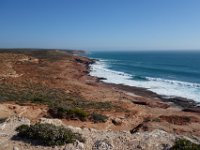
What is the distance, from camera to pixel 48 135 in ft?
37.4

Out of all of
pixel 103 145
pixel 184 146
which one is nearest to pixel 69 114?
pixel 103 145

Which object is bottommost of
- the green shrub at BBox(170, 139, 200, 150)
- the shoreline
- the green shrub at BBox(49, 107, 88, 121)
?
the shoreline

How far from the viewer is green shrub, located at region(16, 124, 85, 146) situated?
37.1 ft

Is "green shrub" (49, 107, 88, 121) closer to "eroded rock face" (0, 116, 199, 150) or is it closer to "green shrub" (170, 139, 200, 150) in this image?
"eroded rock face" (0, 116, 199, 150)

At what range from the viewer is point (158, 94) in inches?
1601

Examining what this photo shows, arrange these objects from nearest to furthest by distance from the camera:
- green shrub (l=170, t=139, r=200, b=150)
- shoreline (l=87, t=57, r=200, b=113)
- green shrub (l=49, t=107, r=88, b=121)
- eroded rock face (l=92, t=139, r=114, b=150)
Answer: green shrub (l=170, t=139, r=200, b=150) < eroded rock face (l=92, t=139, r=114, b=150) < green shrub (l=49, t=107, r=88, b=121) < shoreline (l=87, t=57, r=200, b=113)

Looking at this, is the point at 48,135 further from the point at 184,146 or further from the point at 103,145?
the point at 184,146

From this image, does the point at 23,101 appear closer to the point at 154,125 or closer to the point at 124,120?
the point at 124,120

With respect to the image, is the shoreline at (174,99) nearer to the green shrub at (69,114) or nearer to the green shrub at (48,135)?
the green shrub at (69,114)

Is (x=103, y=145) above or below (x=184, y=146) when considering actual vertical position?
below

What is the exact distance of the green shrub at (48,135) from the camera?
11.3 m

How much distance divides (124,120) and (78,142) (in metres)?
9.54

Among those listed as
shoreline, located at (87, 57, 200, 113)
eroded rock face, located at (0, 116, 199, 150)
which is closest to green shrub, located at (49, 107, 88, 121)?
eroded rock face, located at (0, 116, 199, 150)

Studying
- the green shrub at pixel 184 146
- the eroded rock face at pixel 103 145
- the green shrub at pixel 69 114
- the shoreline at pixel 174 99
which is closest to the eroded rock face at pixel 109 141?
the eroded rock face at pixel 103 145
